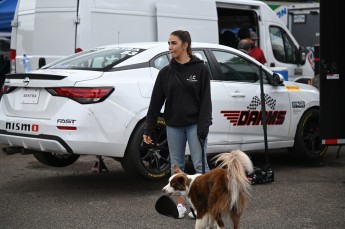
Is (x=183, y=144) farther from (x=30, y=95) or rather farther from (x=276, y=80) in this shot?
(x=276, y=80)

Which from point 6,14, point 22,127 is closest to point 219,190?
point 22,127

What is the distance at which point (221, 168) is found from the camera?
5.61 meters

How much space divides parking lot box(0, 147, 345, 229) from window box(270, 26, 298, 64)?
4402 millimetres

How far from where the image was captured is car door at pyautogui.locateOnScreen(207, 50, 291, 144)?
8320mm

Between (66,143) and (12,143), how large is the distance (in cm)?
85

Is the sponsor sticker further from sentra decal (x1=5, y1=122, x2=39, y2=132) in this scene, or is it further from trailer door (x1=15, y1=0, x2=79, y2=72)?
A: trailer door (x1=15, y1=0, x2=79, y2=72)

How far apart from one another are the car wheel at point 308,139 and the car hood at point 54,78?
10.8ft

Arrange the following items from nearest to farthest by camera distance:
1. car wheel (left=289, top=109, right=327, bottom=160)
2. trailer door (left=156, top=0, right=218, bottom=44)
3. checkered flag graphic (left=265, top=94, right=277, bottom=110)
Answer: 1. checkered flag graphic (left=265, top=94, right=277, bottom=110)
2. car wheel (left=289, top=109, right=327, bottom=160)
3. trailer door (left=156, top=0, right=218, bottom=44)

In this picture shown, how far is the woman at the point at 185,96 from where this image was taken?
6180 millimetres

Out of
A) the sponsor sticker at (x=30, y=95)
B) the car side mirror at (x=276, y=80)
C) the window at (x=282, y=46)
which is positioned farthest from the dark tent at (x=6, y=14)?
the car side mirror at (x=276, y=80)

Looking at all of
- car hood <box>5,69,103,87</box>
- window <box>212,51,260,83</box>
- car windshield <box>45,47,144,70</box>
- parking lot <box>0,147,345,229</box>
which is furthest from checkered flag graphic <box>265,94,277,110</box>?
car hood <box>5,69,103,87</box>

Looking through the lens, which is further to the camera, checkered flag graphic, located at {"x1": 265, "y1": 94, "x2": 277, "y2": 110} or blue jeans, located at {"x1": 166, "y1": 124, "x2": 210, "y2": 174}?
checkered flag graphic, located at {"x1": 265, "y1": 94, "x2": 277, "y2": 110}

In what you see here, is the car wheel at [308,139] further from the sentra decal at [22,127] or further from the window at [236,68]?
the sentra decal at [22,127]

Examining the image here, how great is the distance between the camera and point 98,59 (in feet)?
25.7
